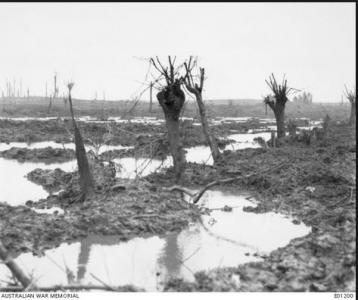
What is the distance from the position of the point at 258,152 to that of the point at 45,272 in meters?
12.0

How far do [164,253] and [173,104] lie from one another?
476 centimetres

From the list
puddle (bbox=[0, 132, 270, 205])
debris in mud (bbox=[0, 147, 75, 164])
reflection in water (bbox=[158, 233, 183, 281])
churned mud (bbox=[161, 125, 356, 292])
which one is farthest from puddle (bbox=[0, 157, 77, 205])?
reflection in water (bbox=[158, 233, 183, 281])

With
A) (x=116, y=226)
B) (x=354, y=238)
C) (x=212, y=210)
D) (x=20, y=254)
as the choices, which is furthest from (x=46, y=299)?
(x=212, y=210)

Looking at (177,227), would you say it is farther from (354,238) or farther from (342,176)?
(342,176)

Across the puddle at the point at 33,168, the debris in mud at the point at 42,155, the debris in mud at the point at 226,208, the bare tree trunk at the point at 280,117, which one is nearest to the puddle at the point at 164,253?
the debris in mud at the point at 226,208

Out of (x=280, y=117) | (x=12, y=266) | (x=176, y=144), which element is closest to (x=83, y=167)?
(x=176, y=144)

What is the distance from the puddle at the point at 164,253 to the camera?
6.45 meters

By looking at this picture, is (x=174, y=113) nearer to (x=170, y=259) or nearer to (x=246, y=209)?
(x=246, y=209)

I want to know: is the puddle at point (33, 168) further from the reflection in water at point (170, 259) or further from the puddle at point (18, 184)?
the reflection in water at point (170, 259)

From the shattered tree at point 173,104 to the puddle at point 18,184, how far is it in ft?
12.6

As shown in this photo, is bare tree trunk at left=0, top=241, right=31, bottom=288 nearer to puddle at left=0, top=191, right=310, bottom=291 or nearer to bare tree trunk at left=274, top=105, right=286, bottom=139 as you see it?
puddle at left=0, top=191, right=310, bottom=291

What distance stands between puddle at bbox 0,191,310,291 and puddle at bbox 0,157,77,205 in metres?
4.36

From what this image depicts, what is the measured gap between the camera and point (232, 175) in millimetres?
13141

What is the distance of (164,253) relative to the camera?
7414 millimetres
